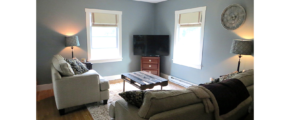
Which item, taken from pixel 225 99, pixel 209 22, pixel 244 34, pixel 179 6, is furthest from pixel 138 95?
pixel 179 6

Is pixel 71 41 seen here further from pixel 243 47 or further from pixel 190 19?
pixel 243 47

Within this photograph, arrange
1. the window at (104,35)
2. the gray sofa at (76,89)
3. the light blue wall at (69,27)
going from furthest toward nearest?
1. the window at (104,35)
2. the light blue wall at (69,27)
3. the gray sofa at (76,89)

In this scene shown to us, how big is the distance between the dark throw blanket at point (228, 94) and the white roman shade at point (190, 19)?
2499mm

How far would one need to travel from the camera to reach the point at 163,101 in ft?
4.80

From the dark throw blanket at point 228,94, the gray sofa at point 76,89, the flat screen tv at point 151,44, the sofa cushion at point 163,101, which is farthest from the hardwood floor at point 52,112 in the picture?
the flat screen tv at point 151,44

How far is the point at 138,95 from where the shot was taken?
170 cm

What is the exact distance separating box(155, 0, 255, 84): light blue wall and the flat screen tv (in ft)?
0.73

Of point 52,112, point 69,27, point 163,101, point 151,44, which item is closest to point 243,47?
point 163,101

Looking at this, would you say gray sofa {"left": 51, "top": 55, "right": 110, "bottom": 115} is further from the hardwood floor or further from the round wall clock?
the round wall clock

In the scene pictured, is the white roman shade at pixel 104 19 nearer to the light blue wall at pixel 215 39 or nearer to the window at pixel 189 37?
the light blue wall at pixel 215 39

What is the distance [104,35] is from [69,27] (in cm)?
95

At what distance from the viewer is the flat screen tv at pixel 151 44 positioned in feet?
16.6
